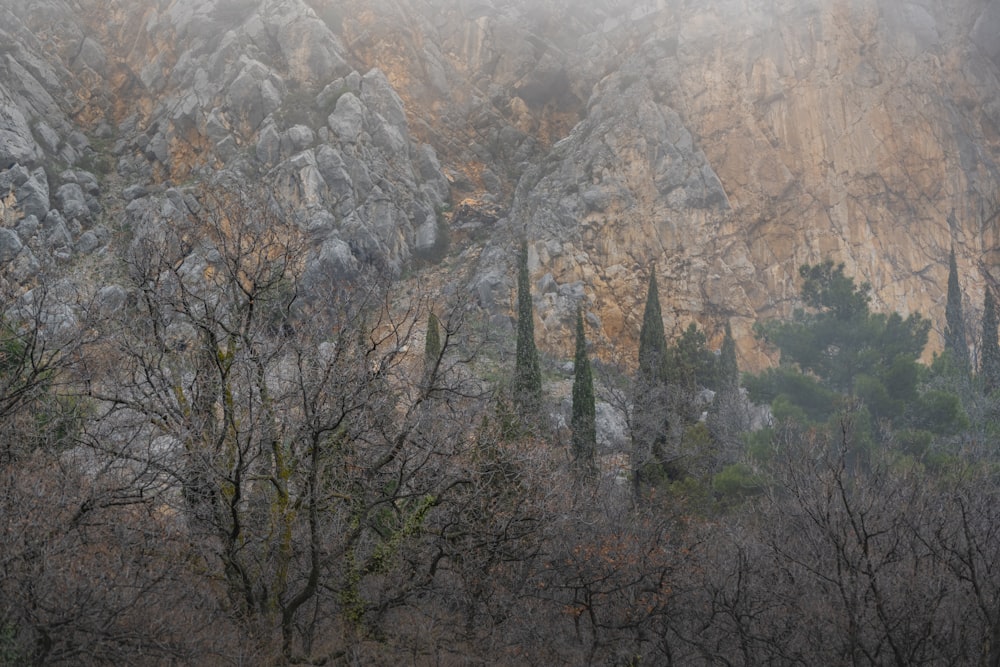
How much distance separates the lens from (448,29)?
62594 millimetres

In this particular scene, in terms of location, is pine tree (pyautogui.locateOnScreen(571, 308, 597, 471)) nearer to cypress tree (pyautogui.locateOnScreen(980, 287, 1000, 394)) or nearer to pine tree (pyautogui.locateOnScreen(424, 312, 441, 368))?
pine tree (pyautogui.locateOnScreen(424, 312, 441, 368))

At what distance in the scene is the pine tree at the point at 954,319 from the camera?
44.9 metres

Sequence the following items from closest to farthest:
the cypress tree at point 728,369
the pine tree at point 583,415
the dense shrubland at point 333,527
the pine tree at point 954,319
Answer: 1. the dense shrubland at point 333,527
2. the pine tree at point 583,415
3. the cypress tree at point 728,369
4. the pine tree at point 954,319

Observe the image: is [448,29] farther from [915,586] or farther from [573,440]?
[915,586]

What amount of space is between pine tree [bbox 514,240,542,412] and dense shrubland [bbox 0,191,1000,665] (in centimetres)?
1066

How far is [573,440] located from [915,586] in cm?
1632

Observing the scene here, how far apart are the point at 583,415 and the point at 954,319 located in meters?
30.2

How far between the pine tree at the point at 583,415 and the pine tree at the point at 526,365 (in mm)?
1530

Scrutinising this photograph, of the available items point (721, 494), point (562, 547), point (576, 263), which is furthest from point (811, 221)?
point (562, 547)

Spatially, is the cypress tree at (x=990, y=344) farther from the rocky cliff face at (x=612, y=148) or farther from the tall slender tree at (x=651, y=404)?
the tall slender tree at (x=651, y=404)

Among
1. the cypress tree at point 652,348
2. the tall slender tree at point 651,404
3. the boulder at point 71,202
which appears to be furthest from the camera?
the boulder at point 71,202

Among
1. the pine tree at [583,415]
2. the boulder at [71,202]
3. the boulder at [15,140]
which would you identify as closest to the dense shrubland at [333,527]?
the pine tree at [583,415]

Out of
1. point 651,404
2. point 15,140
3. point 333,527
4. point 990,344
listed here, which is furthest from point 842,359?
point 15,140

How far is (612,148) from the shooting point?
162ft
